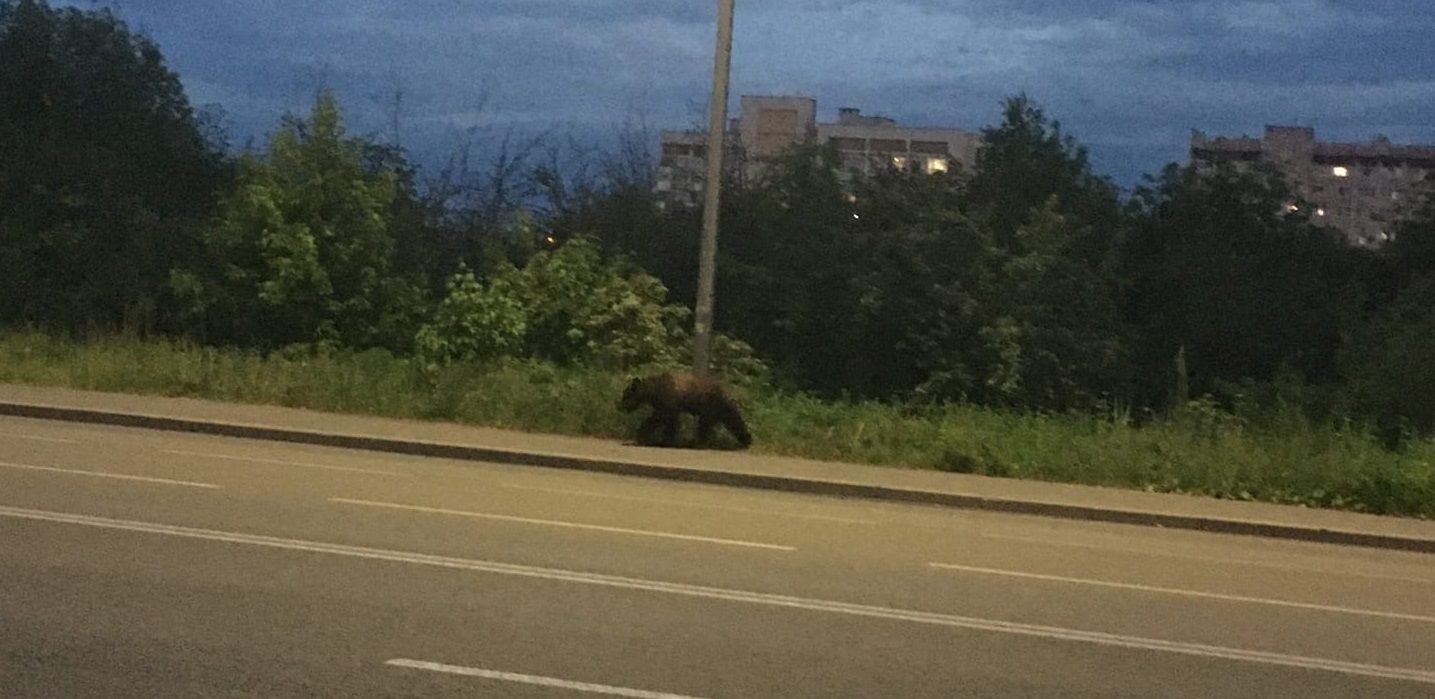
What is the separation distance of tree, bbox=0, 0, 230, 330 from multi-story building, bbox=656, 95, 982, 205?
11.3 meters

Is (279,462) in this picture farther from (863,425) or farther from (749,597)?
(749,597)

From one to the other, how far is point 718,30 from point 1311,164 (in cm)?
8859

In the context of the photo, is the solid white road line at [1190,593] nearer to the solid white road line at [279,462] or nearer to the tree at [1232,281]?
the solid white road line at [279,462]

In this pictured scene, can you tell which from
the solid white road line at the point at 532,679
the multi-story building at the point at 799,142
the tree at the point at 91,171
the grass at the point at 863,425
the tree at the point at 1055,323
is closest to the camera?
the solid white road line at the point at 532,679

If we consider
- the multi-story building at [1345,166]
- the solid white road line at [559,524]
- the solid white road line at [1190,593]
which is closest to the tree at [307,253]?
the solid white road line at [559,524]

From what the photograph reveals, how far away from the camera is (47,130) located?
4059 centimetres


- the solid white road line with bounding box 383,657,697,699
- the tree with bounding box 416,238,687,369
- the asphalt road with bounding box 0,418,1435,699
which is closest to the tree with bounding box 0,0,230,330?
the tree with bounding box 416,238,687,369

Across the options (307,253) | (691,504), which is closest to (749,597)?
A: (691,504)

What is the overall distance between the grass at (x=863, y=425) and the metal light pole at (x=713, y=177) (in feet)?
4.12

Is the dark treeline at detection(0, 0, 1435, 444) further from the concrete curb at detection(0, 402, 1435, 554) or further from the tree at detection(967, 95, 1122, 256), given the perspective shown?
the concrete curb at detection(0, 402, 1435, 554)

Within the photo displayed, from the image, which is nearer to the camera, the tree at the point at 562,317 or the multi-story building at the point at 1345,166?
the tree at the point at 562,317

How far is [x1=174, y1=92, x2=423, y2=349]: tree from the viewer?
28172 mm

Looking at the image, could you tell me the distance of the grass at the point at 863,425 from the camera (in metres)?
16.8

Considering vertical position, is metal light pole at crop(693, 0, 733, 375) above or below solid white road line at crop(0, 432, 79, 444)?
above
